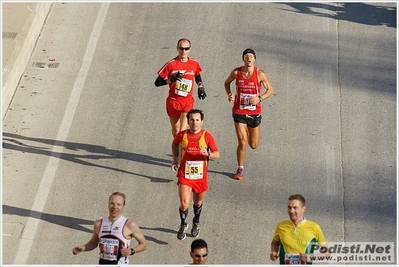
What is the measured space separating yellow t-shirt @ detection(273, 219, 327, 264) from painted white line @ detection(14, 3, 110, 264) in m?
3.75

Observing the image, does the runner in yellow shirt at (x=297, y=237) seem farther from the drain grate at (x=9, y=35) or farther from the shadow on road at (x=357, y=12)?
the shadow on road at (x=357, y=12)

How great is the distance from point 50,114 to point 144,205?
305 cm

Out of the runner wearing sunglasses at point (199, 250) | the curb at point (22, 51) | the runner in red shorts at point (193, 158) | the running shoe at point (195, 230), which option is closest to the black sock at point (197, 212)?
the running shoe at point (195, 230)

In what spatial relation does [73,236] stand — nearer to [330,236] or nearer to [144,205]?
[144,205]

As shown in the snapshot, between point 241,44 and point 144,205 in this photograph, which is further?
point 241,44

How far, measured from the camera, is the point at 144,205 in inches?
522

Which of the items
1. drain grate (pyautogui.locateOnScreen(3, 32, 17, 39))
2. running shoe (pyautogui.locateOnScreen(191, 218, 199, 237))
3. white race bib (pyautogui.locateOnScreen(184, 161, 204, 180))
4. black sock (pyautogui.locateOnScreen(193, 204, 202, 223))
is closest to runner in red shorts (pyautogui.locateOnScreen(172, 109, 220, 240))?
white race bib (pyautogui.locateOnScreen(184, 161, 204, 180))

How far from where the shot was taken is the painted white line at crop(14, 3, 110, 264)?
12.5m

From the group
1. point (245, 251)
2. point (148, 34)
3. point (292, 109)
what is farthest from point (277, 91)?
point (245, 251)

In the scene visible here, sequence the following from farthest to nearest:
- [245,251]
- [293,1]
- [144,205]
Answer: [293,1] < [144,205] < [245,251]

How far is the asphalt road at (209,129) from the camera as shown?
1283 centimetres

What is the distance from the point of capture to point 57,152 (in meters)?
14.6

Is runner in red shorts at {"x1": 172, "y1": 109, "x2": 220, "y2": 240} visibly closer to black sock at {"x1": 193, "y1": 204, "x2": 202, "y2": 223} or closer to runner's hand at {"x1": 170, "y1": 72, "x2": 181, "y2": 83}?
black sock at {"x1": 193, "y1": 204, "x2": 202, "y2": 223}

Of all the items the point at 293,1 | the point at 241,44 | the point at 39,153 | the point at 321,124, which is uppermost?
the point at 293,1
